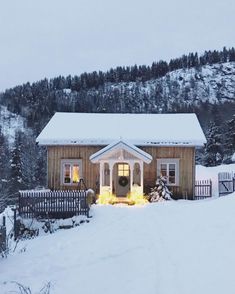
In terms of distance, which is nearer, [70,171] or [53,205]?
[53,205]

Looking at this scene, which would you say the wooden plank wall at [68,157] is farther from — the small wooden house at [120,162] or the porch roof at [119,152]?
the porch roof at [119,152]

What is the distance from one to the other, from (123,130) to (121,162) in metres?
2.56

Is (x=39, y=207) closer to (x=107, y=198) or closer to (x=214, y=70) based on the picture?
(x=107, y=198)

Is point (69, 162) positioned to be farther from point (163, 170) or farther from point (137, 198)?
point (163, 170)

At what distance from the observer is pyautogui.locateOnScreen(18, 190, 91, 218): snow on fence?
18.4 meters

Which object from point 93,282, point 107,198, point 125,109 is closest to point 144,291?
point 93,282

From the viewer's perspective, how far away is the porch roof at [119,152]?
23688mm

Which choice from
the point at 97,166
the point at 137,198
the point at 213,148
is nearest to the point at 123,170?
the point at 97,166

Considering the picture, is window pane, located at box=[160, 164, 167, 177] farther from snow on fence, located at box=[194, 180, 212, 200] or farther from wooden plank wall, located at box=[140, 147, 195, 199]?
snow on fence, located at box=[194, 180, 212, 200]

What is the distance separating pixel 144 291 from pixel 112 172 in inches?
671

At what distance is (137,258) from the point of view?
10336 mm

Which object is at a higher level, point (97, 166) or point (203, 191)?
point (97, 166)

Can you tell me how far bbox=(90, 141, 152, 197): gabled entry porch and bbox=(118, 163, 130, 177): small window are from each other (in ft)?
0.96

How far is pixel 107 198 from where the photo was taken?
77.7ft
